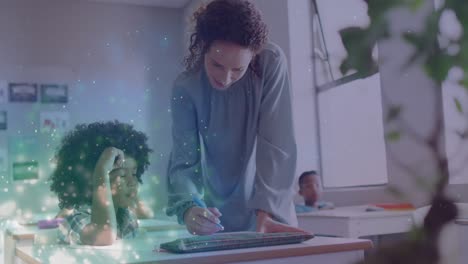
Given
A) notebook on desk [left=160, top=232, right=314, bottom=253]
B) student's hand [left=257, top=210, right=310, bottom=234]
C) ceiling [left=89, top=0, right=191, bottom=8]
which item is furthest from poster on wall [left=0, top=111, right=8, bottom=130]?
notebook on desk [left=160, top=232, right=314, bottom=253]

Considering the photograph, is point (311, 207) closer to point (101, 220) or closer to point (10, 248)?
point (10, 248)

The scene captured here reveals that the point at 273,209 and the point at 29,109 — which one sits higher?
the point at 29,109

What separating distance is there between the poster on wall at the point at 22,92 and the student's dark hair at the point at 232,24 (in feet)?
11.1

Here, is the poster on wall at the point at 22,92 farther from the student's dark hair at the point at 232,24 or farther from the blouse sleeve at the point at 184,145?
the student's dark hair at the point at 232,24

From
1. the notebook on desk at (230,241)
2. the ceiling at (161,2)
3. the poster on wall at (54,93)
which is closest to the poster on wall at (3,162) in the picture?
the poster on wall at (54,93)

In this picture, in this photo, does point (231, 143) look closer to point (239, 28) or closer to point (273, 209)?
point (273, 209)

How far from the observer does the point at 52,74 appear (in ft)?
14.5

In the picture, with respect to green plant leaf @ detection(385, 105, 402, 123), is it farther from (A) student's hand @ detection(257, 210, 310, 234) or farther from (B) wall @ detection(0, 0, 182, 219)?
(B) wall @ detection(0, 0, 182, 219)

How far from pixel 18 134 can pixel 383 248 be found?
4.46m

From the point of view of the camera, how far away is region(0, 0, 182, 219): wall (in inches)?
169

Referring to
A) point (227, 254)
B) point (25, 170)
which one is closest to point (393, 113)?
point (227, 254)

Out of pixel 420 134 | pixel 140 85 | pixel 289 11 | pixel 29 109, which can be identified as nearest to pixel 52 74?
pixel 29 109

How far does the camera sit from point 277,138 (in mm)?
1357

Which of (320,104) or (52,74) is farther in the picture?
(52,74)
